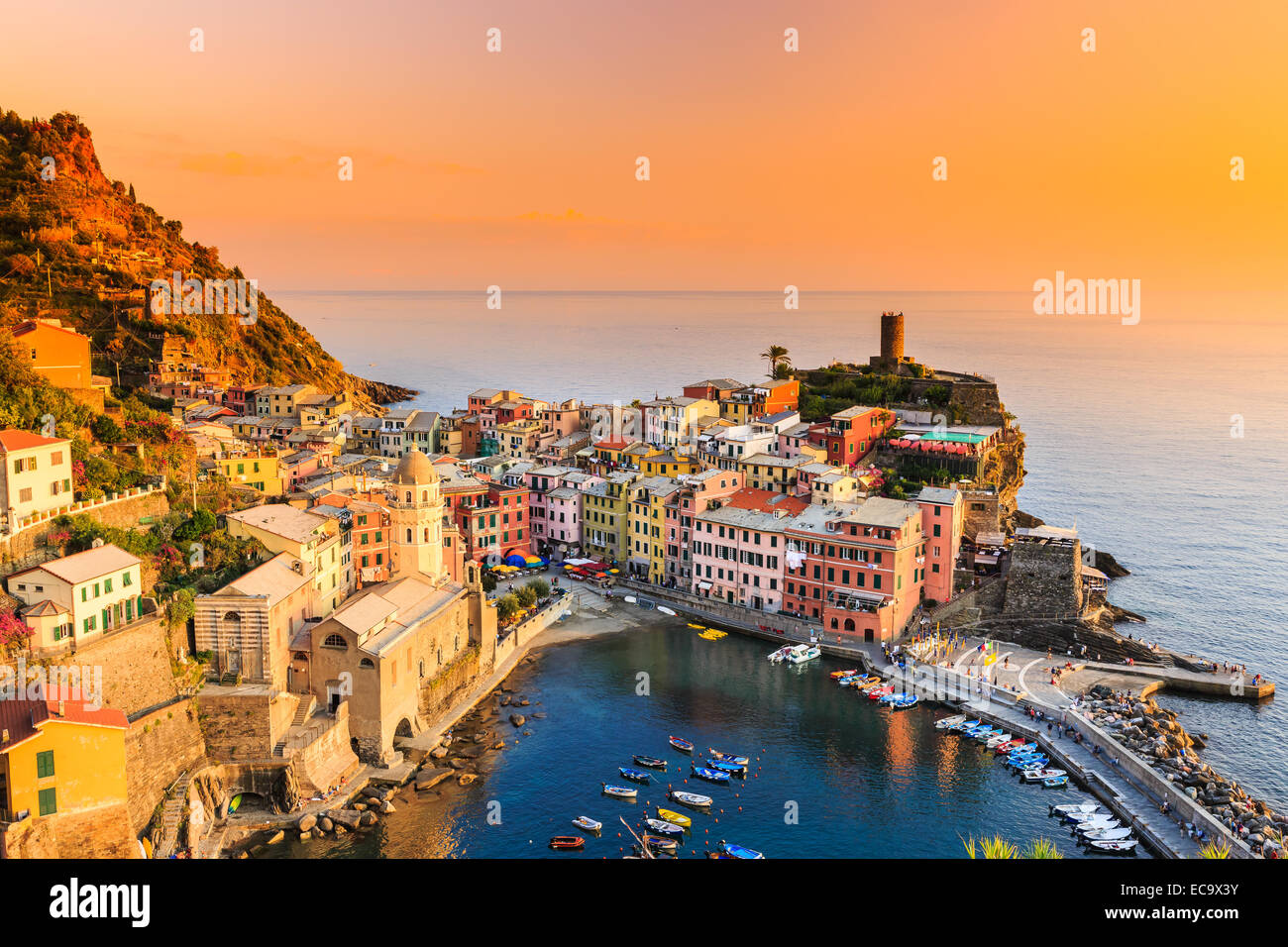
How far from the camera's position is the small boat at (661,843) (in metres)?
24.0

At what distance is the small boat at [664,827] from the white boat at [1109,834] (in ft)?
33.4

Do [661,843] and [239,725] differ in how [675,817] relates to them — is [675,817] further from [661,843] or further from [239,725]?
[239,725]

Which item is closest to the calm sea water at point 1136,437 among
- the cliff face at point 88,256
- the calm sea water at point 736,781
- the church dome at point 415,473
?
the calm sea water at point 736,781

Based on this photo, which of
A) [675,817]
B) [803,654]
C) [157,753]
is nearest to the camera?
[157,753]

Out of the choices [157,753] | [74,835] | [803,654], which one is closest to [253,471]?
[157,753]

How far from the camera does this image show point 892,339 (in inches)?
Result: 2530

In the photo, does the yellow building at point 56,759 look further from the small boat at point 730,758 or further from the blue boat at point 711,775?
the small boat at point 730,758

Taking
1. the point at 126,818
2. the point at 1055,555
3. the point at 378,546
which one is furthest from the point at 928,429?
the point at 126,818

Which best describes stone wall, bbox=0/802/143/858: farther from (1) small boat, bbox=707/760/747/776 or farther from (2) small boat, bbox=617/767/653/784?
(1) small boat, bbox=707/760/747/776

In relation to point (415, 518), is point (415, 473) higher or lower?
higher

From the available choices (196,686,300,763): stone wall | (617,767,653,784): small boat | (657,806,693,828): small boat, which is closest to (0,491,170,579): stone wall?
(196,686,300,763): stone wall

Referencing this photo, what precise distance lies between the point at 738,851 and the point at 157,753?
13999mm
